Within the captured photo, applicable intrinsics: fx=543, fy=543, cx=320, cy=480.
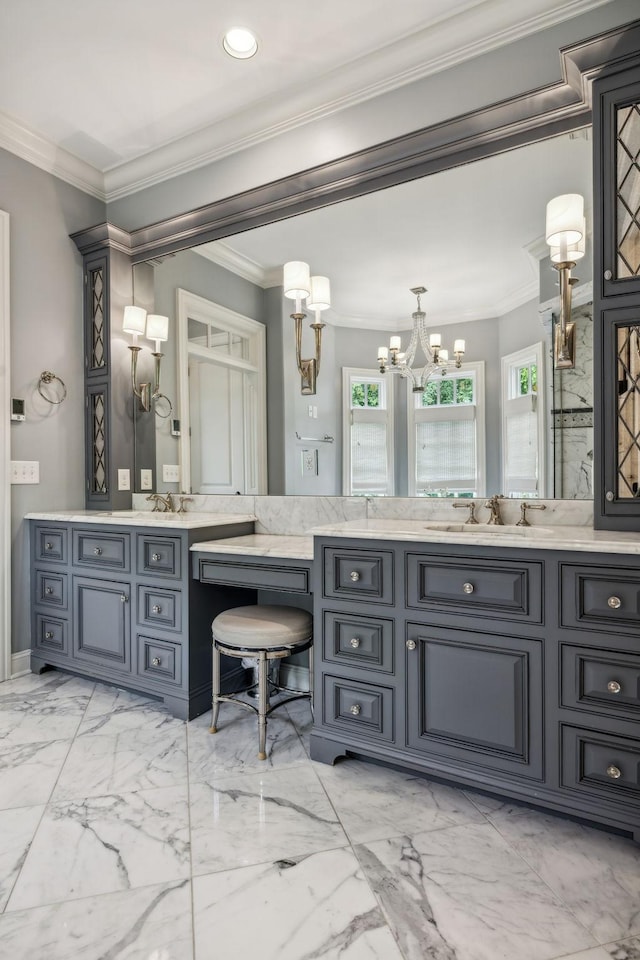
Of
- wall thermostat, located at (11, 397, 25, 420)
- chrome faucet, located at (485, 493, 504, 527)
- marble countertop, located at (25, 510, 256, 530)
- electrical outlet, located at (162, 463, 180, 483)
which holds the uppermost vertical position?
wall thermostat, located at (11, 397, 25, 420)

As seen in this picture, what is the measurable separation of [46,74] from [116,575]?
7.62 feet

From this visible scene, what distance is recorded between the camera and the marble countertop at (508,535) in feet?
4.85

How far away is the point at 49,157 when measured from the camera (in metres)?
2.98

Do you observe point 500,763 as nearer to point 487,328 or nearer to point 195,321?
point 487,328

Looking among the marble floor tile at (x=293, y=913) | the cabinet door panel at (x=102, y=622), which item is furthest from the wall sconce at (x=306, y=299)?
the marble floor tile at (x=293, y=913)

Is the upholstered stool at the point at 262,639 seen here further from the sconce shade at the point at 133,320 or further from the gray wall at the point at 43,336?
the sconce shade at the point at 133,320

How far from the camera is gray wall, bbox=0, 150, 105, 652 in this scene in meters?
2.88

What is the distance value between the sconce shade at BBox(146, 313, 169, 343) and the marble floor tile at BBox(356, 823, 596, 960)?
103 inches

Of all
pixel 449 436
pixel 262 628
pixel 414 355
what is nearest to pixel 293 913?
pixel 262 628

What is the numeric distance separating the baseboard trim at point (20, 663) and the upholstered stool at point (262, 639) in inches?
53.4

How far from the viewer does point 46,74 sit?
2.48 metres

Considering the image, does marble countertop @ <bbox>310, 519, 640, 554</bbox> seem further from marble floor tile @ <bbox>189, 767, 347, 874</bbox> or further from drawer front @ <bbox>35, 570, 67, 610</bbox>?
drawer front @ <bbox>35, 570, 67, 610</bbox>

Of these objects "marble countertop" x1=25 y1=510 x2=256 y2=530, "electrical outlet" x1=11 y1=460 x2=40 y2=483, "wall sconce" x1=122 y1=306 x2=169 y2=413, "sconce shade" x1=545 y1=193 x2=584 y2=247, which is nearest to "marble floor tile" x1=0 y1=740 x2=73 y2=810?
"marble countertop" x1=25 y1=510 x2=256 y2=530

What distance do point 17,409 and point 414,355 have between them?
2.07m
